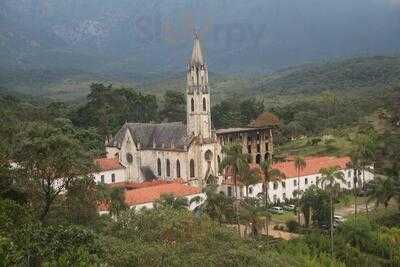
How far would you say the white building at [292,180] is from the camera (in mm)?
62875

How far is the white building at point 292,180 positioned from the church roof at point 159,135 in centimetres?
574

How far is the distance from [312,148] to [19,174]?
57396 mm

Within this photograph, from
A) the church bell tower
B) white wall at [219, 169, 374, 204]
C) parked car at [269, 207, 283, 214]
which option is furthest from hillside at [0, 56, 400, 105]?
parked car at [269, 207, 283, 214]

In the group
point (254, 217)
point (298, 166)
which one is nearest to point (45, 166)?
point (254, 217)

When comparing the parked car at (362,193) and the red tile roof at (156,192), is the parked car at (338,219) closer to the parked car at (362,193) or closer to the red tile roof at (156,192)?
the parked car at (362,193)

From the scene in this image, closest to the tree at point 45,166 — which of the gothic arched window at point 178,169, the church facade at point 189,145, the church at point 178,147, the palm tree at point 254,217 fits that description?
the palm tree at point 254,217

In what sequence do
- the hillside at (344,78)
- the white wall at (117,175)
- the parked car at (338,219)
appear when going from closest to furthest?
the parked car at (338,219) → the white wall at (117,175) → the hillside at (344,78)

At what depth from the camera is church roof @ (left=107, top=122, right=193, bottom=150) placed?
6612 cm

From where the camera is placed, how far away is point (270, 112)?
103 metres

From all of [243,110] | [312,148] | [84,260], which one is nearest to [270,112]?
[243,110]

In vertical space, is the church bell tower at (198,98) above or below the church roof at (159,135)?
above

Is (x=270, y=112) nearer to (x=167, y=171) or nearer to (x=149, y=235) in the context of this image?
(x=167, y=171)

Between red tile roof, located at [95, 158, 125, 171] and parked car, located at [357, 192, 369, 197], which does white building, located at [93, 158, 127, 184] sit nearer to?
red tile roof, located at [95, 158, 125, 171]

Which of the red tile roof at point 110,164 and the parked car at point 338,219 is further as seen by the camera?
the red tile roof at point 110,164
